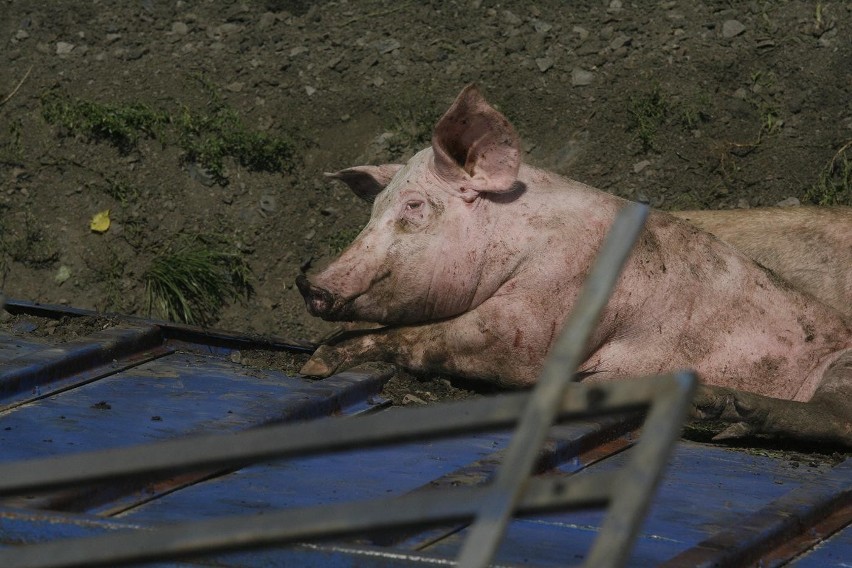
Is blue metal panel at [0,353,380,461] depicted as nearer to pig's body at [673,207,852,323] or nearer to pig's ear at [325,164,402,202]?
pig's ear at [325,164,402,202]

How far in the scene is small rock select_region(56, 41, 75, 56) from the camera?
27.9ft

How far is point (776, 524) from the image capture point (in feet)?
9.77

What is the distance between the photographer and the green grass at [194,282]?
22.5ft

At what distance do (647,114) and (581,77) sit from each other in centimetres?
49

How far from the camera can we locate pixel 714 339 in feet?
16.3

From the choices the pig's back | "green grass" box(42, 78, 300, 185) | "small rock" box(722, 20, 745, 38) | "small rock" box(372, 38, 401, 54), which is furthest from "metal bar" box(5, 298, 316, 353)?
"small rock" box(722, 20, 745, 38)

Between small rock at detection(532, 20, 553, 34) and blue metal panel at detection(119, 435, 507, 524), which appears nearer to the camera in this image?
blue metal panel at detection(119, 435, 507, 524)

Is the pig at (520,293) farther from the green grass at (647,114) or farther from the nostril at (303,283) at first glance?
the green grass at (647,114)

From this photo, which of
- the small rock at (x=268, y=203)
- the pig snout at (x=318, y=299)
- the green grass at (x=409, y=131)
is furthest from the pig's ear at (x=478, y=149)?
the small rock at (x=268, y=203)

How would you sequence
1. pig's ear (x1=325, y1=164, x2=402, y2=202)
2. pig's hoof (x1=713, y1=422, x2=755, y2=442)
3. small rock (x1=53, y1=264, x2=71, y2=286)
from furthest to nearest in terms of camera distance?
small rock (x1=53, y1=264, x2=71, y2=286) < pig's ear (x1=325, y1=164, x2=402, y2=202) < pig's hoof (x1=713, y1=422, x2=755, y2=442)

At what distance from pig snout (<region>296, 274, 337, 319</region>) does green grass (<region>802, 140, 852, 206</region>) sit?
3120 millimetres

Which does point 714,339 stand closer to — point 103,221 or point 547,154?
point 547,154

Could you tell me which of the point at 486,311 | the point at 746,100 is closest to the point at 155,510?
the point at 486,311

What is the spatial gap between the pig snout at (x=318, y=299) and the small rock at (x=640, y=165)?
119 inches
